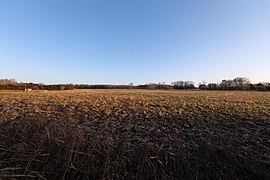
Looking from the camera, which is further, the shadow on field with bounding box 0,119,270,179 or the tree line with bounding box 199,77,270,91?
the tree line with bounding box 199,77,270,91

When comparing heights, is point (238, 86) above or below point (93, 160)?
above

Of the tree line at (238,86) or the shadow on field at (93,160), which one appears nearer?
the shadow on field at (93,160)

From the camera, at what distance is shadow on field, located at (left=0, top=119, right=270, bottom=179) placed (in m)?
3.11

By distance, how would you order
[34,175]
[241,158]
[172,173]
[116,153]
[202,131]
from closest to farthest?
1. [34,175]
2. [172,173]
3. [116,153]
4. [241,158]
5. [202,131]

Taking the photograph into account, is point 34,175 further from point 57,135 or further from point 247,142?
point 247,142

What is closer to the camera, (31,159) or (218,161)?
(31,159)

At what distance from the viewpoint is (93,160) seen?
11.3 ft

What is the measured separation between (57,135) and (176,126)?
6.00m

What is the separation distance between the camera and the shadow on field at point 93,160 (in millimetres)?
3107

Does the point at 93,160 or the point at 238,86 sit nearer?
the point at 93,160

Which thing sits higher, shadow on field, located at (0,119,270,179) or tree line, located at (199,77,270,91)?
tree line, located at (199,77,270,91)

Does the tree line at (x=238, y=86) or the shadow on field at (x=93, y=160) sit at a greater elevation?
the tree line at (x=238, y=86)

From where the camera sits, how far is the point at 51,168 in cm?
312

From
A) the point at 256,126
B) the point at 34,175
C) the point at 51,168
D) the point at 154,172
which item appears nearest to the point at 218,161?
the point at 154,172
